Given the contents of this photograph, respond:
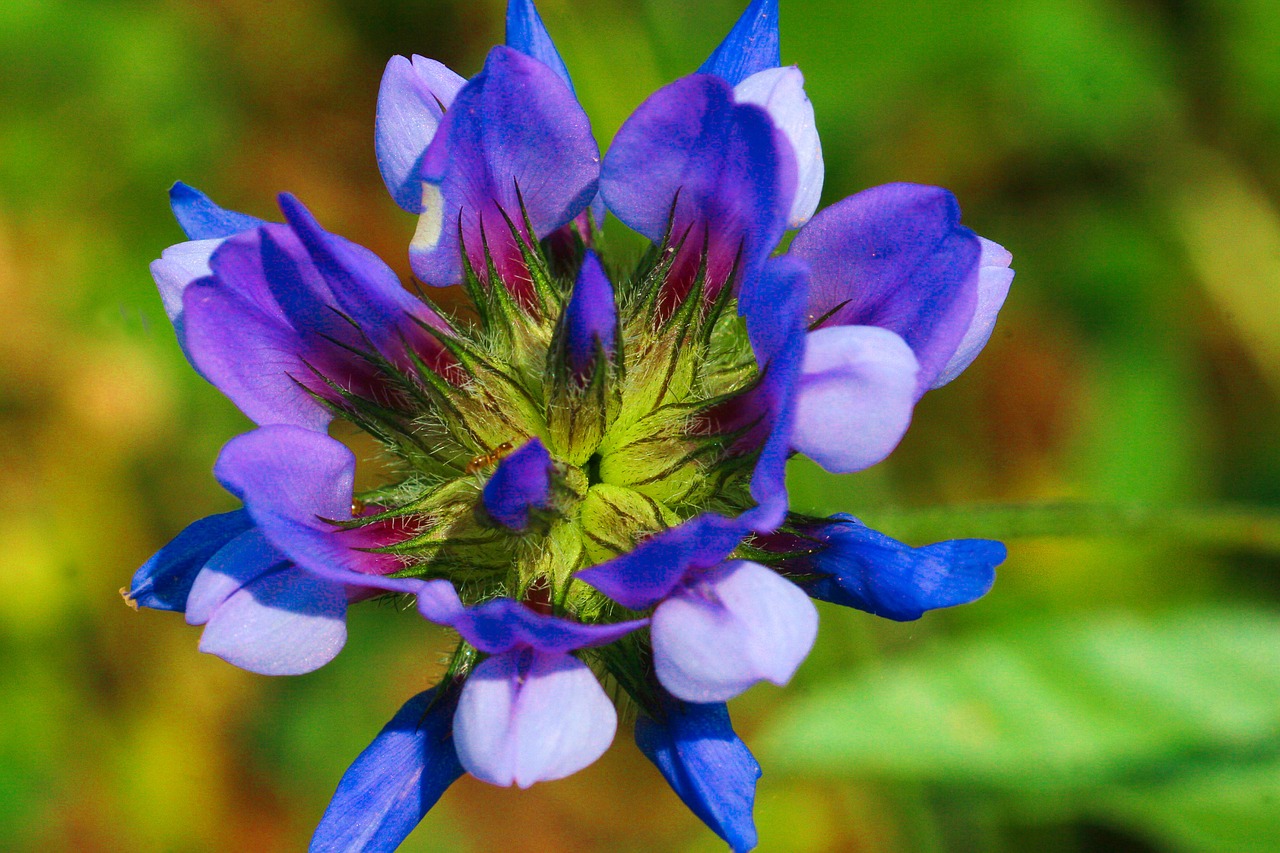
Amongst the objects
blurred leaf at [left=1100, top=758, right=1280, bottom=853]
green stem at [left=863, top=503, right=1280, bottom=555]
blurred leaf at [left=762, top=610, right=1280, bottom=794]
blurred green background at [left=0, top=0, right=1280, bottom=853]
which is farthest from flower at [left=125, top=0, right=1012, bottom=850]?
blurred green background at [left=0, top=0, right=1280, bottom=853]

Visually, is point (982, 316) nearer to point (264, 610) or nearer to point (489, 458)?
point (489, 458)

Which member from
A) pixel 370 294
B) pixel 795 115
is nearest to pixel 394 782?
pixel 370 294

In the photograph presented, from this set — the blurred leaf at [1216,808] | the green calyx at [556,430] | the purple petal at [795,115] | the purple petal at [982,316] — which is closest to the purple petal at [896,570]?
the green calyx at [556,430]

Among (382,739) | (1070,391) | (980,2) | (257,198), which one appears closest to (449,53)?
(257,198)

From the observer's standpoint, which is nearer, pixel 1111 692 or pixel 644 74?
pixel 1111 692

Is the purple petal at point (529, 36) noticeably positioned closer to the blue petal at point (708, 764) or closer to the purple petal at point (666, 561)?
the purple petal at point (666, 561)

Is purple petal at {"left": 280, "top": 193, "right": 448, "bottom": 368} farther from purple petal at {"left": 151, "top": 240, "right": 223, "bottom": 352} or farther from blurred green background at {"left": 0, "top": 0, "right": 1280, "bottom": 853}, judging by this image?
blurred green background at {"left": 0, "top": 0, "right": 1280, "bottom": 853}

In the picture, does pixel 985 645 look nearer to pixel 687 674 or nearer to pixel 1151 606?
pixel 1151 606
